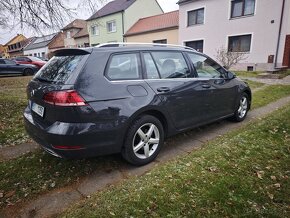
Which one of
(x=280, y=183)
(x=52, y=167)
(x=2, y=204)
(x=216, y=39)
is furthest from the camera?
(x=216, y=39)

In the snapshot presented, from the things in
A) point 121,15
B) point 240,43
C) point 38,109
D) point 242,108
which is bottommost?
point 242,108

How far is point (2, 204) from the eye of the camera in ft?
8.65

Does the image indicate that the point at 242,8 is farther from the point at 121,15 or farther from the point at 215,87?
the point at 215,87

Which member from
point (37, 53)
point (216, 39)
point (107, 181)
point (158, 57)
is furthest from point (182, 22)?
point (37, 53)

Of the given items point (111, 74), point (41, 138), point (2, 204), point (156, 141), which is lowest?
point (2, 204)

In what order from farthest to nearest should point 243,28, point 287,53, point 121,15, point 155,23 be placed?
point 121,15
point 155,23
point 243,28
point 287,53

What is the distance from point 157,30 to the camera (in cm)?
2433

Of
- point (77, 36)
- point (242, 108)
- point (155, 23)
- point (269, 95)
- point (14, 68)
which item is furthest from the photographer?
point (77, 36)

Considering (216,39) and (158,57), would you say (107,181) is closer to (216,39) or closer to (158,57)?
(158,57)

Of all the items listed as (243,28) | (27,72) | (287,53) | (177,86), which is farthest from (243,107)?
(27,72)

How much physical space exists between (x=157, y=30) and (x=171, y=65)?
2179 centimetres

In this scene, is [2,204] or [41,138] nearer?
[2,204]

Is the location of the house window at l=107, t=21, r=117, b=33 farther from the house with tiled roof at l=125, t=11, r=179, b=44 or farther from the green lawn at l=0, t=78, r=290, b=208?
the green lawn at l=0, t=78, r=290, b=208

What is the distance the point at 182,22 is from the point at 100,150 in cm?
2103
